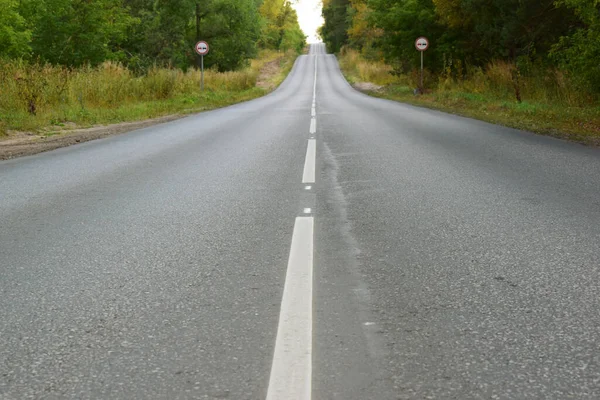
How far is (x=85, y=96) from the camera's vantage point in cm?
2044

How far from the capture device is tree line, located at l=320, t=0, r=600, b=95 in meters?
14.9

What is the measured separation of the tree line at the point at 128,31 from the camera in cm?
3338

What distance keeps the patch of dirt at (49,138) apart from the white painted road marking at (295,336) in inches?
313

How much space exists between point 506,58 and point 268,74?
143 feet

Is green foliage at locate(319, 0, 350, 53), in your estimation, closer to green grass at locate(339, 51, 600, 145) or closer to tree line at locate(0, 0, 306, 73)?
tree line at locate(0, 0, 306, 73)

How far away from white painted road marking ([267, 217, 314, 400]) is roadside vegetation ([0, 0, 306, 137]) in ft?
37.8

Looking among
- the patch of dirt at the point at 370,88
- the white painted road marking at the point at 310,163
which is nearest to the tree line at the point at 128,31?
the patch of dirt at the point at 370,88

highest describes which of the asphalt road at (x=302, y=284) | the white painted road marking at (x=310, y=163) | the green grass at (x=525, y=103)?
the green grass at (x=525, y=103)

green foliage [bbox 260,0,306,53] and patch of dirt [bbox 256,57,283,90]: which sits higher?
green foliage [bbox 260,0,306,53]

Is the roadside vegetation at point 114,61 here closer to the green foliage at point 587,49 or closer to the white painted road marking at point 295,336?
the white painted road marking at point 295,336

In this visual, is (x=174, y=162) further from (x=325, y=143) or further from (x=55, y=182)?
(x=325, y=143)

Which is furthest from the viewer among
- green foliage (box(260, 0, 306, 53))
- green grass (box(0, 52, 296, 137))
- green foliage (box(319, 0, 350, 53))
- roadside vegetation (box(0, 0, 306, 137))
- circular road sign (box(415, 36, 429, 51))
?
green foliage (box(260, 0, 306, 53))

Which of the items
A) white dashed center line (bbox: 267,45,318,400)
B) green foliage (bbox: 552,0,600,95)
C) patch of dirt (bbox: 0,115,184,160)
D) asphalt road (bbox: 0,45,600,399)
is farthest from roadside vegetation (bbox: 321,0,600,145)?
patch of dirt (bbox: 0,115,184,160)

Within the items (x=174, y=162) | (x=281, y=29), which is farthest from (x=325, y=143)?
(x=281, y=29)
